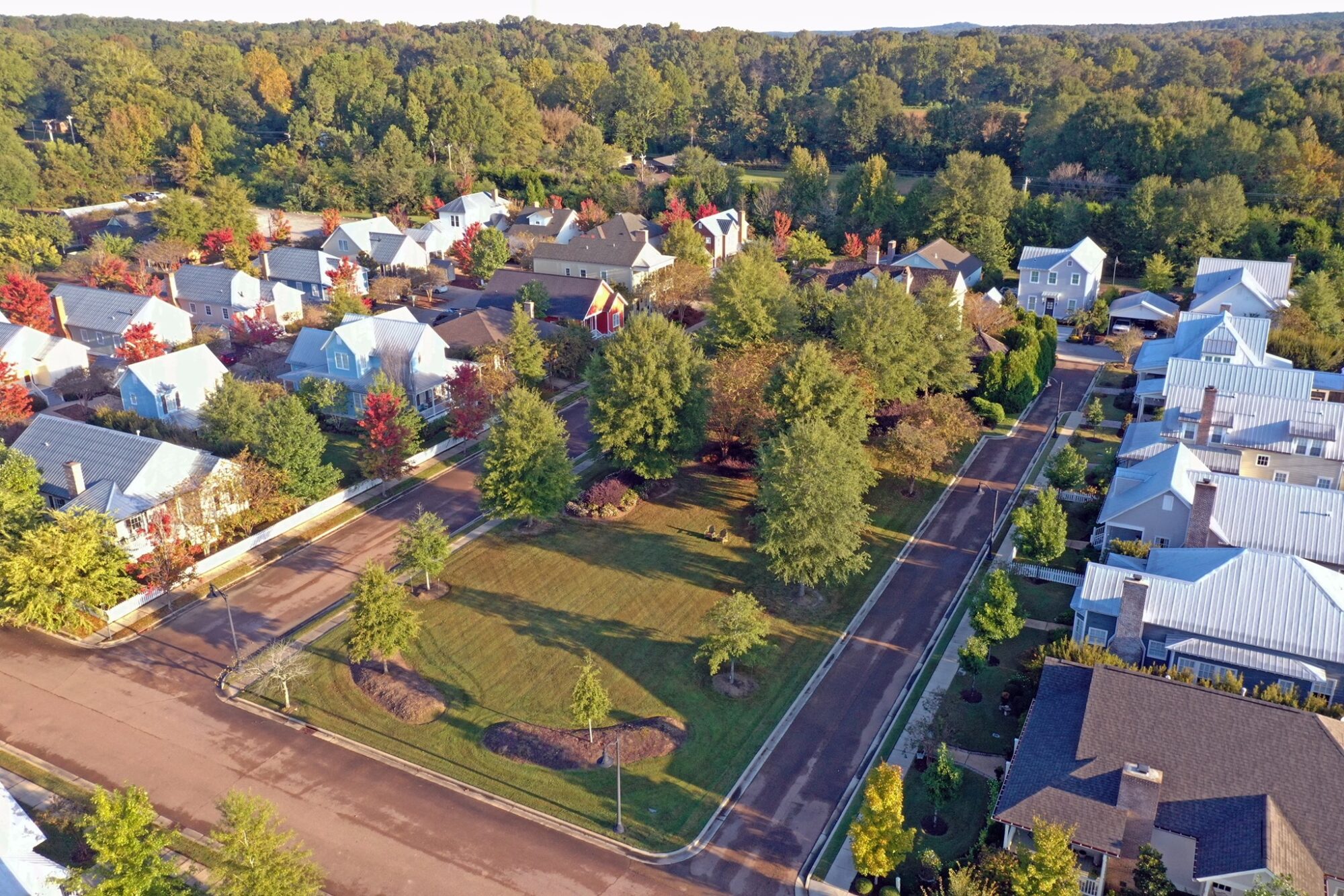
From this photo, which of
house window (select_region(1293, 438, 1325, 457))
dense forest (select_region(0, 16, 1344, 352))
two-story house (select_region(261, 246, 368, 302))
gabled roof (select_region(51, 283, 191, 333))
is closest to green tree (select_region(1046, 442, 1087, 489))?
house window (select_region(1293, 438, 1325, 457))

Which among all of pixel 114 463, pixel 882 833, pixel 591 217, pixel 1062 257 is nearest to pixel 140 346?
pixel 114 463

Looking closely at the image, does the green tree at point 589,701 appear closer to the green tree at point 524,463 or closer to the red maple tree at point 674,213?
the green tree at point 524,463

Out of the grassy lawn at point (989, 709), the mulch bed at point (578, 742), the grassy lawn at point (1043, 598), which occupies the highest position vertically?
the mulch bed at point (578, 742)

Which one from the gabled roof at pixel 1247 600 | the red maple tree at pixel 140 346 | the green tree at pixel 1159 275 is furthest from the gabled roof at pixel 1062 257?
the red maple tree at pixel 140 346

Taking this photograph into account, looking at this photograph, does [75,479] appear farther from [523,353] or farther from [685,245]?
[685,245]

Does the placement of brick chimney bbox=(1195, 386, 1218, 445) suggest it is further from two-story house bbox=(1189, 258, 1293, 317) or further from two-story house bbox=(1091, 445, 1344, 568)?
two-story house bbox=(1189, 258, 1293, 317)

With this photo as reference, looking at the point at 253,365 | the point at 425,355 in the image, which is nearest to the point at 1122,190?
the point at 425,355

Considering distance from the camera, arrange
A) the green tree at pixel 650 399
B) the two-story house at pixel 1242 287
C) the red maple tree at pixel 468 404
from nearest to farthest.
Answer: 1. the green tree at pixel 650 399
2. the red maple tree at pixel 468 404
3. the two-story house at pixel 1242 287
